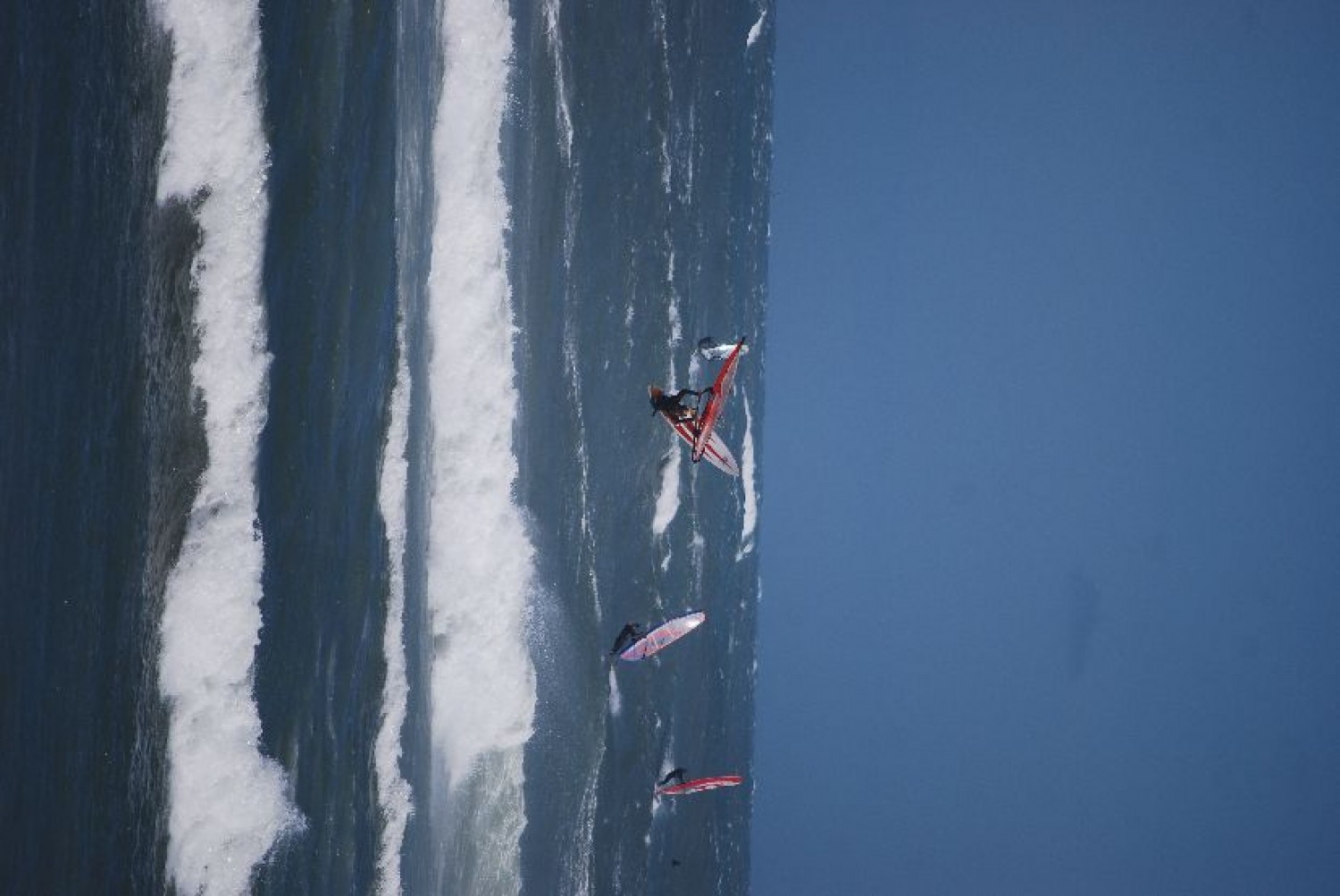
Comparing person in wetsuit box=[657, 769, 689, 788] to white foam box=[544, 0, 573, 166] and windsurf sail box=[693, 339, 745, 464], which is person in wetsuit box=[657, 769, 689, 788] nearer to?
windsurf sail box=[693, 339, 745, 464]

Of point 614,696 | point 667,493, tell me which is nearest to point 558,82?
point 667,493

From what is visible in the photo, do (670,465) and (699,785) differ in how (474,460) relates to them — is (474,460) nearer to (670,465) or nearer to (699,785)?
(670,465)

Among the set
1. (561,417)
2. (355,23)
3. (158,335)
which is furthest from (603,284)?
(158,335)

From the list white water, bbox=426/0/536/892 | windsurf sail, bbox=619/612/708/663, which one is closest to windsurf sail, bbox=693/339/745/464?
windsurf sail, bbox=619/612/708/663

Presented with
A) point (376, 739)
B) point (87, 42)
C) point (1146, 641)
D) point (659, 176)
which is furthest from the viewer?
point (1146, 641)

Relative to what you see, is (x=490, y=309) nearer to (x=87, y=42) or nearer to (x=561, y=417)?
(x=561, y=417)

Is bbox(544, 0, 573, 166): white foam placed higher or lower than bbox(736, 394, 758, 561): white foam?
higher
